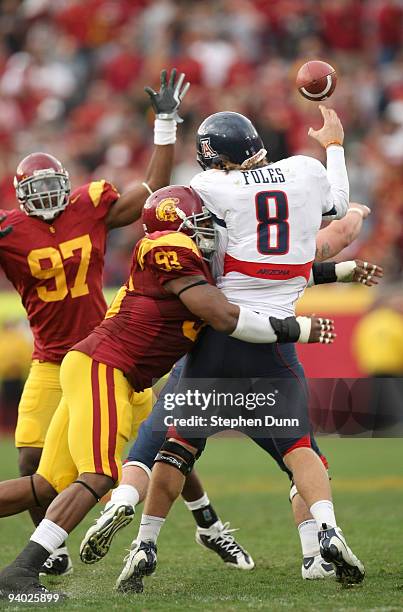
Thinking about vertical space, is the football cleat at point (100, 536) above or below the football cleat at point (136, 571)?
above

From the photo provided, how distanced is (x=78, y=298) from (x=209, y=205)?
1.02 meters

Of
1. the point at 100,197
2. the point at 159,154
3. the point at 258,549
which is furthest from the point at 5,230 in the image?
the point at 258,549

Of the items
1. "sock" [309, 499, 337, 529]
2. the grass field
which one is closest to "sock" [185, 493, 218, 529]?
the grass field

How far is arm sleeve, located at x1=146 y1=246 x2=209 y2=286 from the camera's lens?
14.0ft

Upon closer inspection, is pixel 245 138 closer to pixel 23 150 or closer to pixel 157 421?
pixel 157 421

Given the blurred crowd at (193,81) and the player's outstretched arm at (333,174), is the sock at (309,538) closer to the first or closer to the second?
the player's outstretched arm at (333,174)

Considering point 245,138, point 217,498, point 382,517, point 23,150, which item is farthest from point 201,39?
point 245,138

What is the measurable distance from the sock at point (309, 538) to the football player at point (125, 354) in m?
0.94

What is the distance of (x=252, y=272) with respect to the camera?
14.7 feet

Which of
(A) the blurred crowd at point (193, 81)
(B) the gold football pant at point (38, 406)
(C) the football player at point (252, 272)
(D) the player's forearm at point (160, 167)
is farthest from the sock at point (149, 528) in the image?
(A) the blurred crowd at point (193, 81)

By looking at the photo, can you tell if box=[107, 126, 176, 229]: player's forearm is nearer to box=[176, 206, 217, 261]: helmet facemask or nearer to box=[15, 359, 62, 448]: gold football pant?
box=[15, 359, 62, 448]: gold football pant

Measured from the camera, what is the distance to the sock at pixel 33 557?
4.20 meters

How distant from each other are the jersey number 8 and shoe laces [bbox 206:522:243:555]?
152 centimetres

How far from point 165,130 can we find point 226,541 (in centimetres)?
197
